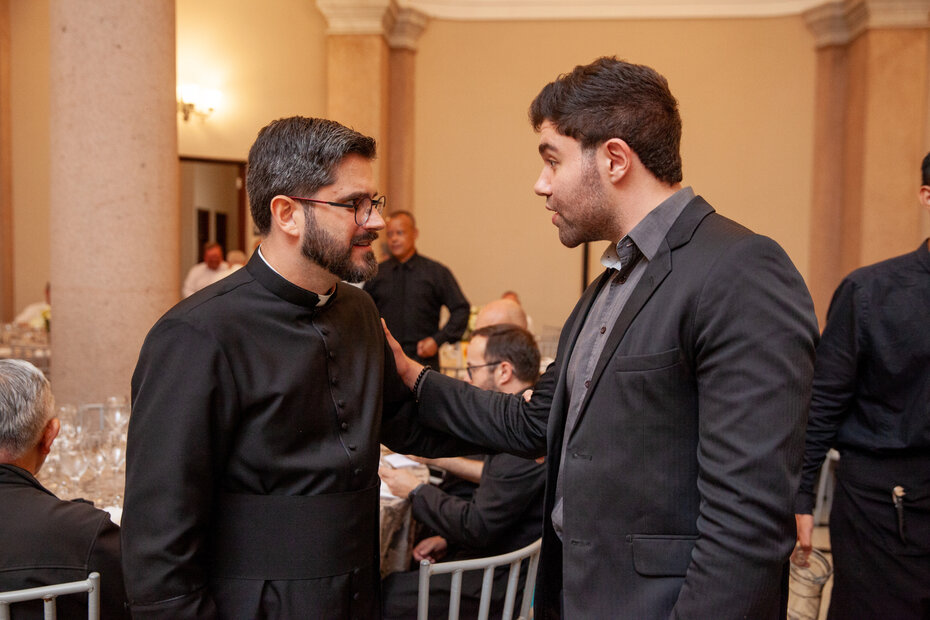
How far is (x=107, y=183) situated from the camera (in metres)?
3.41

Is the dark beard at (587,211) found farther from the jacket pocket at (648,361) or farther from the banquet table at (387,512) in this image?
the banquet table at (387,512)

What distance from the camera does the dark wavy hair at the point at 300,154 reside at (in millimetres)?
1508

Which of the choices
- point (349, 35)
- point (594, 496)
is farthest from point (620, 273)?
point (349, 35)

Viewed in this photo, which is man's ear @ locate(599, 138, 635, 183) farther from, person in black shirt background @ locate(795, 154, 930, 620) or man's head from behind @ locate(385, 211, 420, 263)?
man's head from behind @ locate(385, 211, 420, 263)

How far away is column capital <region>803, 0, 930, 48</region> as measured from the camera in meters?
7.30

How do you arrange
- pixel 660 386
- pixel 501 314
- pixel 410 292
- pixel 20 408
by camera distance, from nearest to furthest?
pixel 660 386 → pixel 20 408 → pixel 501 314 → pixel 410 292

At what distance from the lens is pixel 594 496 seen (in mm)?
1339

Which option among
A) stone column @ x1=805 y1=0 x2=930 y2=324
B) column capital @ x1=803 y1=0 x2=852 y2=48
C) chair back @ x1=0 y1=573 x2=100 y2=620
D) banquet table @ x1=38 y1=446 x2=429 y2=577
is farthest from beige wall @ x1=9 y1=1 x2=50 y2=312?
stone column @ x1=805 y1=0 x2=930 y2=324

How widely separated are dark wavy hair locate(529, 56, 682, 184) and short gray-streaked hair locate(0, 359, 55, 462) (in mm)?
1365

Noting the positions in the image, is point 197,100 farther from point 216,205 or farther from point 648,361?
point 648,361

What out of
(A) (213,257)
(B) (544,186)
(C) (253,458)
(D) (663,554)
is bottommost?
(D) (663,554)

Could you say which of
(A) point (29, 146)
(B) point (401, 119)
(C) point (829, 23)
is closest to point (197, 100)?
(A) point (29, 146)

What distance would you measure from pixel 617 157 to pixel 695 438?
0.52m

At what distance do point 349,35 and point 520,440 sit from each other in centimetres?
683
